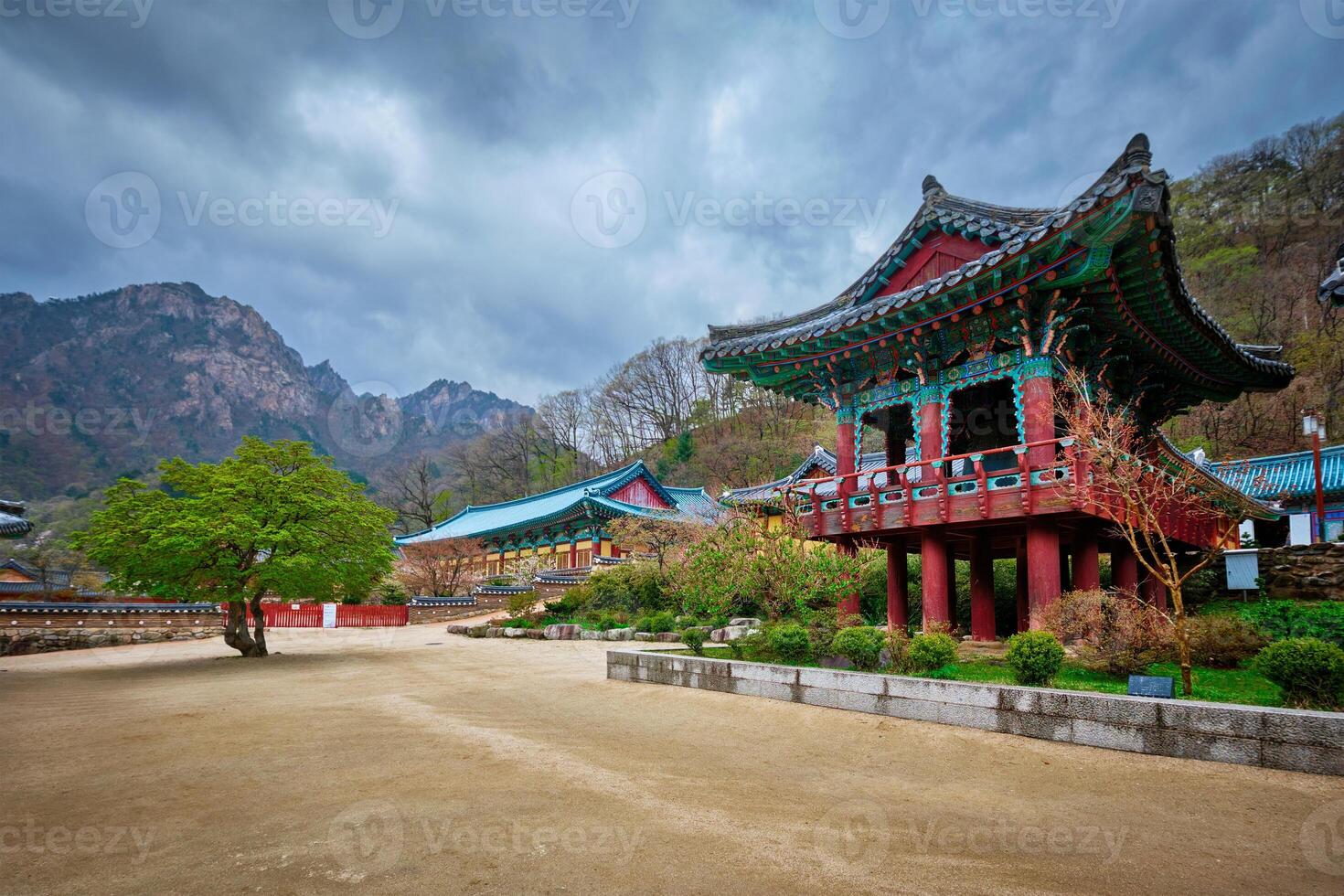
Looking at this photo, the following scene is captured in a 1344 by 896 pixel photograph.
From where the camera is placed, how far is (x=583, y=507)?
36.9 metres

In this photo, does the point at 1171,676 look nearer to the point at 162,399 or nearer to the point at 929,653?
the point at 929,653

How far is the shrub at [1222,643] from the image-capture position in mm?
8422

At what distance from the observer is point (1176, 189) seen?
1999 inches

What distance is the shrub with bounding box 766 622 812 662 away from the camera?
9.75m

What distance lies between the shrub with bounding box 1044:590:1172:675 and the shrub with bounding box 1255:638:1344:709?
5.46ft

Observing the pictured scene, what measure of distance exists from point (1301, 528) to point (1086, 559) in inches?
649

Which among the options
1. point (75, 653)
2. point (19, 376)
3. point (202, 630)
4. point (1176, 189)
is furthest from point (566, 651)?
point (19, 376)

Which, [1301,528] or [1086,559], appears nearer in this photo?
[1086,559]

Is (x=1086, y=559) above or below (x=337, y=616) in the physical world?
above

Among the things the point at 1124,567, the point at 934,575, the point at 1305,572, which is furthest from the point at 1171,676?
the point at 1305,572

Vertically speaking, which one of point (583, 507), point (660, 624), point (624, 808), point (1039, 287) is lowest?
point (660, 624)

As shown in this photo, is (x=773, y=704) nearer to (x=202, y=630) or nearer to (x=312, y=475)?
(x=312, y=475)

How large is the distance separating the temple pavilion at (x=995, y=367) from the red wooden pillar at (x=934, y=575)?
0.10 ft

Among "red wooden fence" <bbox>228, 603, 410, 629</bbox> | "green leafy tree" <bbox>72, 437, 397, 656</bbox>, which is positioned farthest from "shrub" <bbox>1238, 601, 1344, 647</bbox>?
"red wooden fence" <bbox>228, 603, 410, 629</bbox>
